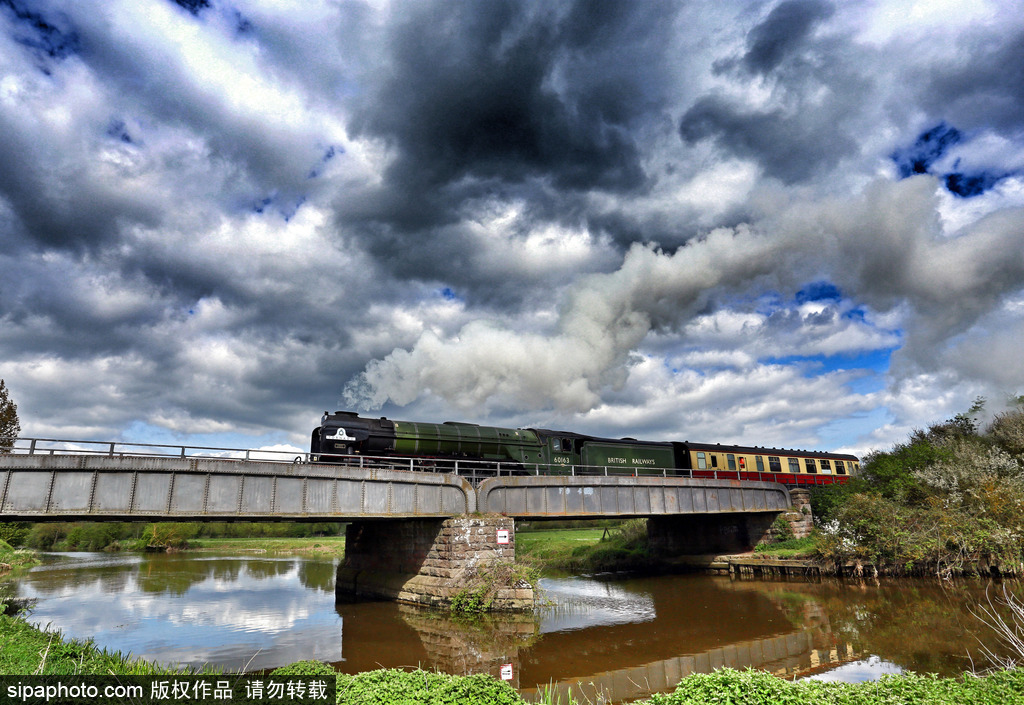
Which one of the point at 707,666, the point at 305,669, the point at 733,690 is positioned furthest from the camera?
the point at 707,666

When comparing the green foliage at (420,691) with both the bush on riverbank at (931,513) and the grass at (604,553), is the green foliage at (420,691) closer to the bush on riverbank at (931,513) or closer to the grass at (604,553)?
the bush on riverbank at (931,513)

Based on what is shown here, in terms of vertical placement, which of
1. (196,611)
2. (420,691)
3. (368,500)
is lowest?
(196,611)

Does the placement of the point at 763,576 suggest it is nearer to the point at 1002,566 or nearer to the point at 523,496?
the point at 1002,566

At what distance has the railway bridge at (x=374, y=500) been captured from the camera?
65.7 ft

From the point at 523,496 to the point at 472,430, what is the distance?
4.88 m

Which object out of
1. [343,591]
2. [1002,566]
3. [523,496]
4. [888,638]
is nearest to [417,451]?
[523,496]

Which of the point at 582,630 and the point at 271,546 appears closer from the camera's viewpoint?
the point at 582,630

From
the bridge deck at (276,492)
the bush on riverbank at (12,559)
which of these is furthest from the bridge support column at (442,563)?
the bush on riverbank at (12,559)

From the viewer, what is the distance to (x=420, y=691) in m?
9.61

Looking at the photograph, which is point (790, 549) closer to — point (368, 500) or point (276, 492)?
point (368, 500)

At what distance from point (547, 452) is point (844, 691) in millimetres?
25615

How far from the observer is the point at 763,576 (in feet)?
125

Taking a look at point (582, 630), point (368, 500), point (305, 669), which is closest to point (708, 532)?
point (582, 630)

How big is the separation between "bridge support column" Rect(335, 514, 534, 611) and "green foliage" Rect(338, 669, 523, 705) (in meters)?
15.6
